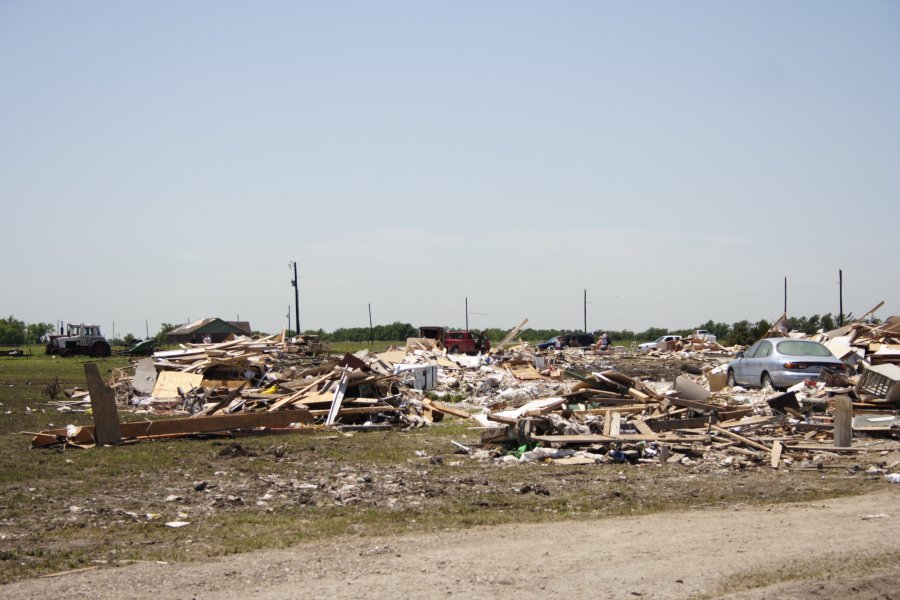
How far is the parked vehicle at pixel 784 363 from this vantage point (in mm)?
17797

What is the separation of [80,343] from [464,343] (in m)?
26.3

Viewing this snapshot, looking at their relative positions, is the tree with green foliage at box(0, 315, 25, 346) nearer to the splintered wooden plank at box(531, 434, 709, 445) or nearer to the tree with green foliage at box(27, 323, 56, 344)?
the tree with green foliage at box(27, 323, 56, 344)

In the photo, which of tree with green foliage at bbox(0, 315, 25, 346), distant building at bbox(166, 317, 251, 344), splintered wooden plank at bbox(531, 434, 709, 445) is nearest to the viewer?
splintered wooden plank at bbox(531, 434, 709, 445)

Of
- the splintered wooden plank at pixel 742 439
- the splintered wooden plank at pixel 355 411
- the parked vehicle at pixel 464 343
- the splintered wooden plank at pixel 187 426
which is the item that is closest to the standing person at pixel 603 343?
the parked vehicle at pixel 464 343

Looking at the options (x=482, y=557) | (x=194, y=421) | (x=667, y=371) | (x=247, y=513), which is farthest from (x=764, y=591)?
(x=667, y=371)

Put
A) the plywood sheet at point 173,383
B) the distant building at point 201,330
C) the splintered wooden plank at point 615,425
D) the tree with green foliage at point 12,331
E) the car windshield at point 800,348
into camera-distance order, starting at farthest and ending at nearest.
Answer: the tree with green foliage at point 12,331 → the distant building at point 201,330 → the plywood sheet at point 173,383 → the car windshield at point 800,348 → the splintered wooden plank at point 615,425

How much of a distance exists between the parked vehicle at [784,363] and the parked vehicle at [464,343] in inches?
1099

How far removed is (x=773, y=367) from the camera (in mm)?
18250

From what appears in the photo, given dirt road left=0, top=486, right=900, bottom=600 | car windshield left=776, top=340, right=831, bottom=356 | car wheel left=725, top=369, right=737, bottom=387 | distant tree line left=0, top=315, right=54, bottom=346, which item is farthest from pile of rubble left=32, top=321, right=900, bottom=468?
distant tree line left=0, top=315, right=54, bottom=346

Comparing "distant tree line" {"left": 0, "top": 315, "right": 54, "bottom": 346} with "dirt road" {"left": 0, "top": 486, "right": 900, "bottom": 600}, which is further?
"distant tree line" {"left": 0, "top": 315, "right": 54, "bottom": 346}

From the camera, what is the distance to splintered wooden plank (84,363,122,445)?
14039 mm

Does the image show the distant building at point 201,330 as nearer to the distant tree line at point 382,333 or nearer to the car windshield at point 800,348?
the distant tree line at point 382,333

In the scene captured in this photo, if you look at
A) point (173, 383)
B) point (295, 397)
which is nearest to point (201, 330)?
point (173, 383)

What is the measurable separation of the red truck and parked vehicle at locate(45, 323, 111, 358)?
2217 centimetres
